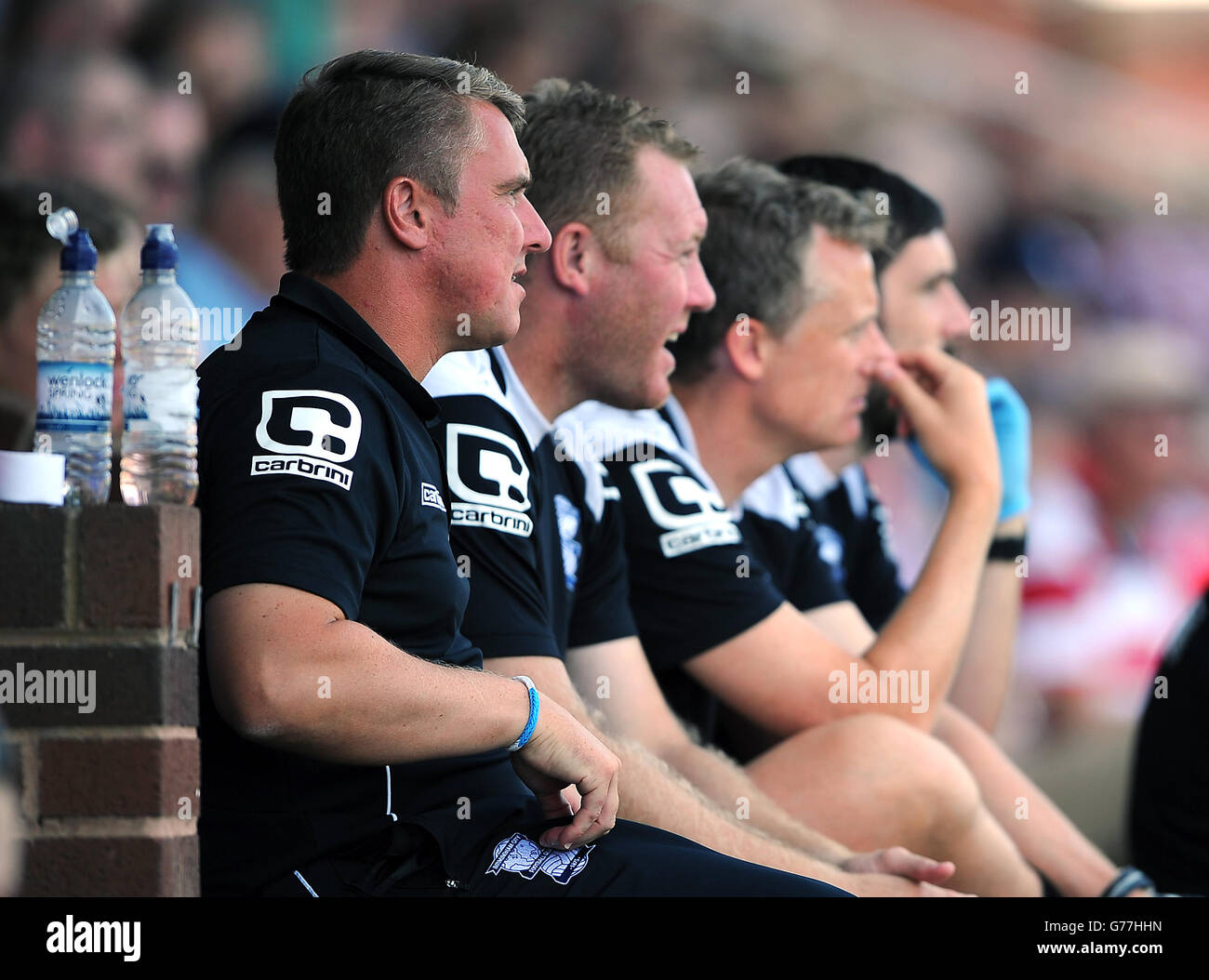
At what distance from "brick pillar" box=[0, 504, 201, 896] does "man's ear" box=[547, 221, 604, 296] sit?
1.25 meters

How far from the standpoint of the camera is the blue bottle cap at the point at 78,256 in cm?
201

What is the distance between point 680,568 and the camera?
3.00 meters

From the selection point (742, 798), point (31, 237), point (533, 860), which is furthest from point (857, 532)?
point (533, 860)

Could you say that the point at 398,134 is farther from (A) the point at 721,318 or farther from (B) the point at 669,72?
(B) the point at 669,72

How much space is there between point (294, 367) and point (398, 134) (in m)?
0.39

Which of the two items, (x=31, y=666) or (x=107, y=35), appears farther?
(x=107, y=35)

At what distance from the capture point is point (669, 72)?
6738 millimetres

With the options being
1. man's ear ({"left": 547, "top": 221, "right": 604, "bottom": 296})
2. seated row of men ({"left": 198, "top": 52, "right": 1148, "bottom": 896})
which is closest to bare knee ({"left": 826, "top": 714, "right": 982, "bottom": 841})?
seated row of men ({"left": 198, "top": 52, "right": 1148, "bottom": 896})

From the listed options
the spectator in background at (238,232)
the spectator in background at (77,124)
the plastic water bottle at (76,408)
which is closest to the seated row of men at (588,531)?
the plastic water bottle at (76,408)

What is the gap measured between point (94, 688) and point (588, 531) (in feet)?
3.97

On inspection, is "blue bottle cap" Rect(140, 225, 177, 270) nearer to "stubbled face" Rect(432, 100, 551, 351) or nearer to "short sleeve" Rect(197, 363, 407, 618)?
"short sleeve" Rect(197, 363, 407, 618)

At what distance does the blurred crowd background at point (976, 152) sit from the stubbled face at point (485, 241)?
1.72 m

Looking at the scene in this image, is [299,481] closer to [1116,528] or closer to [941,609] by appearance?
[941,609]
